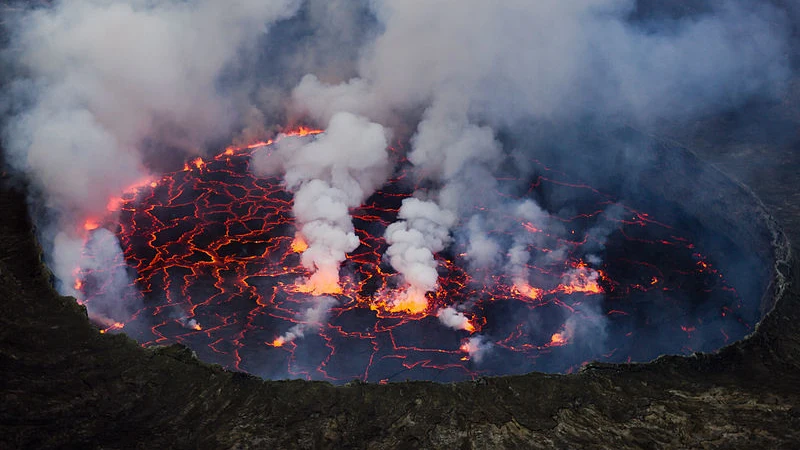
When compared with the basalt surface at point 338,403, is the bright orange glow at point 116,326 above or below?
above

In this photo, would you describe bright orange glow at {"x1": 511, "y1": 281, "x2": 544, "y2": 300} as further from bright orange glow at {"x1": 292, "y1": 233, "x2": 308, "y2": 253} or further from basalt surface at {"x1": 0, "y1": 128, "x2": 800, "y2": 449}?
bright orange glow at {"x1": 292, "y1": 233, "x2": 308, "y2": 253}

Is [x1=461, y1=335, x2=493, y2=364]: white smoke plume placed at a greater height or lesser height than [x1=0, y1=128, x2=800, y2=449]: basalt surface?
greater

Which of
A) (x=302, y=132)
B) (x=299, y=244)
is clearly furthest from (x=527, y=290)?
(x=302, y=132)

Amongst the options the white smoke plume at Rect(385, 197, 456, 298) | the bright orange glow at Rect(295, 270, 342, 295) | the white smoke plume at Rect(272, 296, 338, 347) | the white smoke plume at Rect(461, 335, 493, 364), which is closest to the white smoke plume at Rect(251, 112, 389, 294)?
the bright orange glow at Rect(295, 270, 342, 295)

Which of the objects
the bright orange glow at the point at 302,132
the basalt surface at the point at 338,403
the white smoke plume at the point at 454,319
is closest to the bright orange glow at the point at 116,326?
the basalt surface at the point at 338,403

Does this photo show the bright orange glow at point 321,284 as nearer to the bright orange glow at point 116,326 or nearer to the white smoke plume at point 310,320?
the white smoke plume at point 310,320

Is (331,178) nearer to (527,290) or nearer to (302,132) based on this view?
(302,132)
